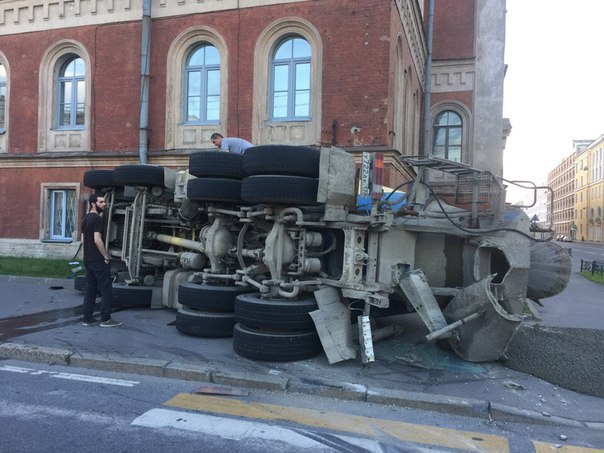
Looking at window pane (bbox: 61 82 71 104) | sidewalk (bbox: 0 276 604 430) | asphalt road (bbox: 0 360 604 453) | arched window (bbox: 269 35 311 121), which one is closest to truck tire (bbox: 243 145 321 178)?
sidewalk (bbox: 0 276 604 430)

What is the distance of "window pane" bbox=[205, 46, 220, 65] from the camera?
43.6 ft

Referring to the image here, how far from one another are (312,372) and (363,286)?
114 cm

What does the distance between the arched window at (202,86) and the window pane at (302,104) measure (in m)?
2.44

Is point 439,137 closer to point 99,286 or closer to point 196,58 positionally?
point 196,58

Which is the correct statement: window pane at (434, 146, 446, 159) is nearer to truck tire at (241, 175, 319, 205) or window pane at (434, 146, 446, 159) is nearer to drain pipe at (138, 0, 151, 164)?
drain pipe at (138, 0, 151, 164)

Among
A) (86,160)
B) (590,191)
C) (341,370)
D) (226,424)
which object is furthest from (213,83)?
(590,191)

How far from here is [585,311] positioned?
8641 mm

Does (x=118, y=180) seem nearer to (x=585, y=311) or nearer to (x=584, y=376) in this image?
(x=584, y=376)

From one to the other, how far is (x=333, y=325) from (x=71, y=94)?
13367 mm

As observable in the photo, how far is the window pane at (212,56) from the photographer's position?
13.3 m

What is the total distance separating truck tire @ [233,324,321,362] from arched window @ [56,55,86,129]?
39.5 ft

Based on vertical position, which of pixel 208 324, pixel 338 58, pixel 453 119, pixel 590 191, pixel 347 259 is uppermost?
pixel 590 191

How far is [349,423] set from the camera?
3.81m

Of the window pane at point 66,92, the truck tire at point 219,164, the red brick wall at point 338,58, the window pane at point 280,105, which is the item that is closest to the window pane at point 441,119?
the red brick wall at point 338,58
